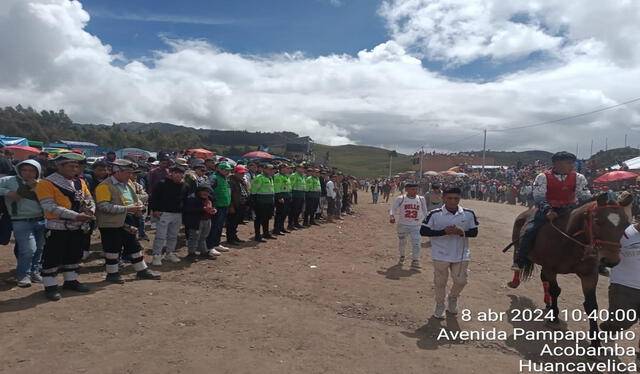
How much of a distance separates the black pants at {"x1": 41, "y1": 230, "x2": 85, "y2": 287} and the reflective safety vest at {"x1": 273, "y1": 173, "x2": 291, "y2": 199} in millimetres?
6010

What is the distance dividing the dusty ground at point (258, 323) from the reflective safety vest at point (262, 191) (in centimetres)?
234

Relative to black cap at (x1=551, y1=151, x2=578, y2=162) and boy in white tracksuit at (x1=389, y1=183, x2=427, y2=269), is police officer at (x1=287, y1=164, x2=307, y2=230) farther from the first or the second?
black cap at (x1=551, y1=151, x2=578, y2=162)

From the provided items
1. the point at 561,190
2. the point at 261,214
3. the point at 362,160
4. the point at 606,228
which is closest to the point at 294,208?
the point at 261,214

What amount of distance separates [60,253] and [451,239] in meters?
5.50

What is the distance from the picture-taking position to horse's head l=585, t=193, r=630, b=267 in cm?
459

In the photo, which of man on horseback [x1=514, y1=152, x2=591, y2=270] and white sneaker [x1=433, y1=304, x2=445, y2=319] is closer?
white sneaker [x1=433, y1=304, x2=445, y2=319]

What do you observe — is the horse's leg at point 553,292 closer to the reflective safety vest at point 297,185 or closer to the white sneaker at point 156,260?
the white sneaker at point 156,260

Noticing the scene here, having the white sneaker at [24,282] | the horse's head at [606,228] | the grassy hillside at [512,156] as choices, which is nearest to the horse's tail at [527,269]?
the horse's head at [606,228]

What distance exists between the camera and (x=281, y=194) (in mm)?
11586

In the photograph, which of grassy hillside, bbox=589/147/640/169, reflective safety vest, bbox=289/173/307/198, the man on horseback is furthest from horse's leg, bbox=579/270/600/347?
grassy hillside, bbox=589/147/640/169

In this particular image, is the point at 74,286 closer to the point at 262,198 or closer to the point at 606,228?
the point at 262,198

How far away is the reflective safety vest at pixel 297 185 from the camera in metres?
12.7

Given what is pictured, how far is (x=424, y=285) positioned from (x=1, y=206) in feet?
23.5

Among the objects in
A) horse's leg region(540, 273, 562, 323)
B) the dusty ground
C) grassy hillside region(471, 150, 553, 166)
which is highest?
grassy hillside region(471, 150, 553, 166)
